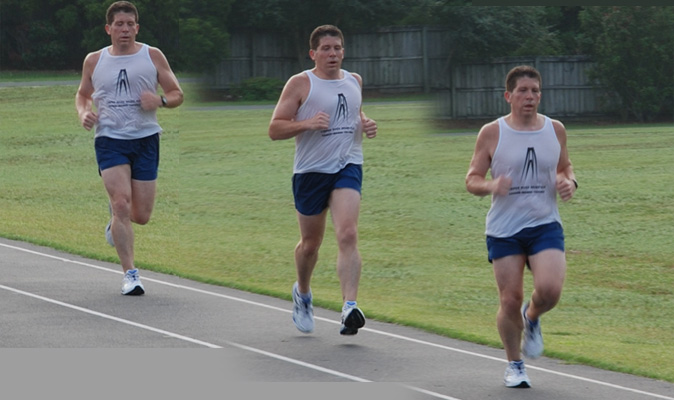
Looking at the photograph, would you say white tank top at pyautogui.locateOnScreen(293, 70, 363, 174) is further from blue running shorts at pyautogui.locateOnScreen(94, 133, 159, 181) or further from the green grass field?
blue running shorts at pyautogui.locateOnScreen(94, 133, 159, 181)

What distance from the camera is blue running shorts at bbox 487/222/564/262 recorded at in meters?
7.27

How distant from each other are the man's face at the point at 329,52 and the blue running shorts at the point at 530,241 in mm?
1883

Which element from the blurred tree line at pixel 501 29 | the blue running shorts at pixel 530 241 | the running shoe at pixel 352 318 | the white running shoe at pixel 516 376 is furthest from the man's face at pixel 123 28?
the white running shoe at pixel 516 376

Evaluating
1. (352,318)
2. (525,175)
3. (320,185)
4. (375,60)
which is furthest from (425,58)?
(525,175)

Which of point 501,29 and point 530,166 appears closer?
point 530,166

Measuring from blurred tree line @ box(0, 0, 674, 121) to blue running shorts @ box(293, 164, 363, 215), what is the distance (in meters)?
2.74

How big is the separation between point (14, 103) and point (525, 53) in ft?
82.0

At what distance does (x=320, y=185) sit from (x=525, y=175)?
5.72 ft

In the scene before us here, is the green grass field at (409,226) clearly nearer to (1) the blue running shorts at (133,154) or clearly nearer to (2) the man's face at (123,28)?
(1) the blue running shorts at (133,154)

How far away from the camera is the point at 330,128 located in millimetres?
8531

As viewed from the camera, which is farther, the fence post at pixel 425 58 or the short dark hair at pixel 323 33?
the fence post at pixel 425 58

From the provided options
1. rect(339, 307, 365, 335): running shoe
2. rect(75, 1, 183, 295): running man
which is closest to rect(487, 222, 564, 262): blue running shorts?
rect(339, 307, 365, 335): running shoe

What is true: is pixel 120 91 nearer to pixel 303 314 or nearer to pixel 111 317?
pixel 111 317

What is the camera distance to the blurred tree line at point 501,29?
435 inches
